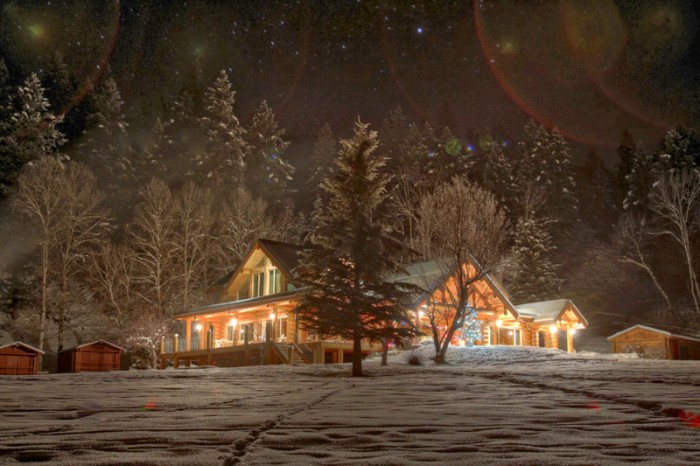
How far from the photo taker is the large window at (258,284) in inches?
1423

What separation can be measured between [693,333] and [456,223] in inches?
943

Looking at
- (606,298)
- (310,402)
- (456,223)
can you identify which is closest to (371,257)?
(456,223)

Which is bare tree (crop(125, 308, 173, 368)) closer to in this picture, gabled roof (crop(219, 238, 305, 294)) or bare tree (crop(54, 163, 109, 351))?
gabled roof (crop(219, 238, 305, 294))

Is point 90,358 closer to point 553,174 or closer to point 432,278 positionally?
point 432,278

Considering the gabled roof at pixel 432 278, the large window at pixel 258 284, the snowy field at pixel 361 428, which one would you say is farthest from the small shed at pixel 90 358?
the snowy field at pixel 361 428

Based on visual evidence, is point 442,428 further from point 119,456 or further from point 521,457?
point 119,456

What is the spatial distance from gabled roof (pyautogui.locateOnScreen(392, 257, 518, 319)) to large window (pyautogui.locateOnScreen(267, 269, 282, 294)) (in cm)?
674

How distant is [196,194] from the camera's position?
48.7m

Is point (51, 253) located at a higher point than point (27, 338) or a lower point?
A: higher

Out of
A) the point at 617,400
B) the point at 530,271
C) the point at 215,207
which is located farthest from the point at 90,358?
the point at 530,271

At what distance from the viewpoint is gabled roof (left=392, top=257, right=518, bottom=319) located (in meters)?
27.9

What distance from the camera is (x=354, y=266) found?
19.5 m

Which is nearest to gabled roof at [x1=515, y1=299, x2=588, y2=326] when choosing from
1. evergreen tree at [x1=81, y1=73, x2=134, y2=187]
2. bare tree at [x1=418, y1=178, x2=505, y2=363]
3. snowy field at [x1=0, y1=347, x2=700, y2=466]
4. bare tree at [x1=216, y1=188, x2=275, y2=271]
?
bare tree at [x1=418, y1=178, x2=505, y2=363]

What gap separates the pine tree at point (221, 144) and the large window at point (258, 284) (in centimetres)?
2094
